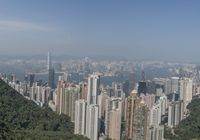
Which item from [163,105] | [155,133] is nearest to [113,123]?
[155,133]

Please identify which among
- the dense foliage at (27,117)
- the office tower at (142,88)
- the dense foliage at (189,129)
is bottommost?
the dense foliage at (189,129)

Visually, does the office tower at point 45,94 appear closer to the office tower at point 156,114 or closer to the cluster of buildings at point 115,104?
the cluster of buildings at point 115,104

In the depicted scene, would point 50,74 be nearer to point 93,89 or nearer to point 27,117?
point 93,89

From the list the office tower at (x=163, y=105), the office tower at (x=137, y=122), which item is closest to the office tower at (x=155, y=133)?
the office tower at (x=137, y=122)

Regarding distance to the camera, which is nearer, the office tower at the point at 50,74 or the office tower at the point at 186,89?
the office tower at the point at 186,89

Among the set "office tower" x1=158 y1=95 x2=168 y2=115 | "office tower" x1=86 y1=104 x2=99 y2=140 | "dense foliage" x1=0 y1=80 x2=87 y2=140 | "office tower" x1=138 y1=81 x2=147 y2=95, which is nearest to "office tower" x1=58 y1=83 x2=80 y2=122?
"dense foliage" x1=0 y1=80 x2=87 y2=140

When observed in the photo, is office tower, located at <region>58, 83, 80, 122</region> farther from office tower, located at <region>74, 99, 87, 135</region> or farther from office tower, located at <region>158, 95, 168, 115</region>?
office tower, located at <region>158, 95, 168, 115</region>

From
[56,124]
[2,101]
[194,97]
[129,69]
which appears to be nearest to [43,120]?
[56,124]

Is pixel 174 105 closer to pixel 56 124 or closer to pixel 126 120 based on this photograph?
pixel 56 124
